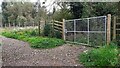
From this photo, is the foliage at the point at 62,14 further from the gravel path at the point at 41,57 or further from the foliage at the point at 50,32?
the gravel path at the point at 41,57

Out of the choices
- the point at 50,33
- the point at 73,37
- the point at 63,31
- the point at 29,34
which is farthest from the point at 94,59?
the point at 29,34

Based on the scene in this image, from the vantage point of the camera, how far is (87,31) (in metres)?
6.32

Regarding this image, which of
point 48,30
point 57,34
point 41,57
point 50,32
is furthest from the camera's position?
point 48,30

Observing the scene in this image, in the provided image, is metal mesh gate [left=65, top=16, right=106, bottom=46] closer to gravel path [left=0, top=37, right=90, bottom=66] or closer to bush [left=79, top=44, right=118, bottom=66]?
gravel path [left=0, top=37, right=90, bottom=66]

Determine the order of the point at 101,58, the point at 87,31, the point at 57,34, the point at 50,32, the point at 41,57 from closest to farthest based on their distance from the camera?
the point at 101,58 → the point at 41,57 → the point at 87,31 → the point at 57,34 → the point at 50,32

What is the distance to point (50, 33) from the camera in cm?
788

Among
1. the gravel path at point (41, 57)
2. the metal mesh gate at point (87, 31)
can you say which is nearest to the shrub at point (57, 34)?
the metal mesh gate at point (87, 31)

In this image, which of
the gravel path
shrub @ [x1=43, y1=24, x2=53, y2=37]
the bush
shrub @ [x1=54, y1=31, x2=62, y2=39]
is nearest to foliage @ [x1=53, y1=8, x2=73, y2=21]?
shrub @ [x1=43, y1=24, x2=53, y2=37]

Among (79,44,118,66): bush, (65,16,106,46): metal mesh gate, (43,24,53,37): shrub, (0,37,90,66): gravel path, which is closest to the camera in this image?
(79,44,118,66): bush

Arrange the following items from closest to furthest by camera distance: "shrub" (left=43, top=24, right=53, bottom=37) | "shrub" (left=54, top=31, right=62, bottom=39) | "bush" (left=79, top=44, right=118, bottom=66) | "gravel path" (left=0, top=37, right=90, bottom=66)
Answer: "bush" (left=79, top=44, right=118, bottom=66), "gravel path" (left=0, top=37, right=90, bottom=66), "shrub" (left=54, top=31, right=62, bottom=39), "shrub" (left=43, top=24, right=53, bottom=37)

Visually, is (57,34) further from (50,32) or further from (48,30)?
(48,30)

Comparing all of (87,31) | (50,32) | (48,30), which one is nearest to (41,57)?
(87,31)

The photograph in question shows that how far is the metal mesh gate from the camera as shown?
19.0ft

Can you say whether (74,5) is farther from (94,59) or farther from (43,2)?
(94,59)
